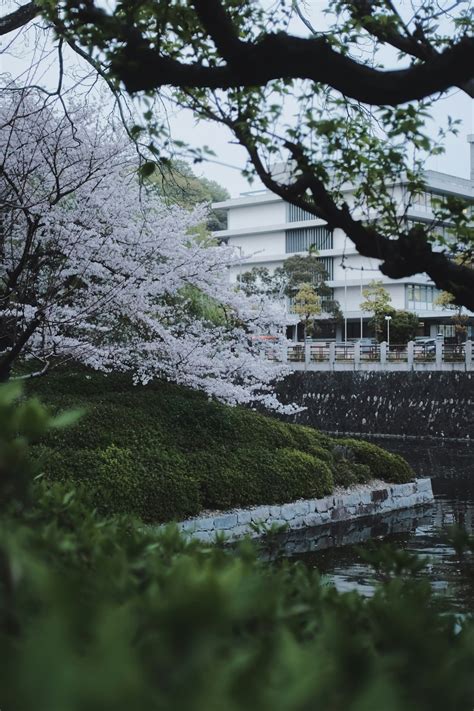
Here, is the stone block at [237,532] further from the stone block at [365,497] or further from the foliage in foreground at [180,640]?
the foliage in foreground at [180,640]

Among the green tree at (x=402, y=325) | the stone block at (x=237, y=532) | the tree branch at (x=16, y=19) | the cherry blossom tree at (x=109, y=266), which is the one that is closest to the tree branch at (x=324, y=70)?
the cherry blossom tree at (x=109, y=266)

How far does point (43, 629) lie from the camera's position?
1.14m

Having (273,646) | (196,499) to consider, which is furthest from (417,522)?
(273,646)

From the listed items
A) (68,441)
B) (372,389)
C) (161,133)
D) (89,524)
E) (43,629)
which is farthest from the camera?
Answer: (372,389)

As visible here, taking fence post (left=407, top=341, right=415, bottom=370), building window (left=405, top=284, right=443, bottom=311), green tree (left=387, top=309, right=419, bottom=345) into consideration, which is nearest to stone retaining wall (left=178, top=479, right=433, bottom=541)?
fence post (left=407, top=341, right=415, bottom=370)

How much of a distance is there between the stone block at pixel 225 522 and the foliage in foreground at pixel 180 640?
9405 mm

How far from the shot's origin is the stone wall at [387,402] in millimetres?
30891

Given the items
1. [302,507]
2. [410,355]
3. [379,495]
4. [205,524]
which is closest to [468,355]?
[410,355]

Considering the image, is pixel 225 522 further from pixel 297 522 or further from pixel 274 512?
pixel 297 522

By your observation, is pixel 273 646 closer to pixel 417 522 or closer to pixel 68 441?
pixel 68 441

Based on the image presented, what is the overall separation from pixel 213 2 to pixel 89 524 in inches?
121

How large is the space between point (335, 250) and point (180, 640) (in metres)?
58.3

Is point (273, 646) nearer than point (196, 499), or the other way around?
point (273, 646)

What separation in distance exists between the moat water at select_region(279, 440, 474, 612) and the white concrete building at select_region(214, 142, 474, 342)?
3851 cm
